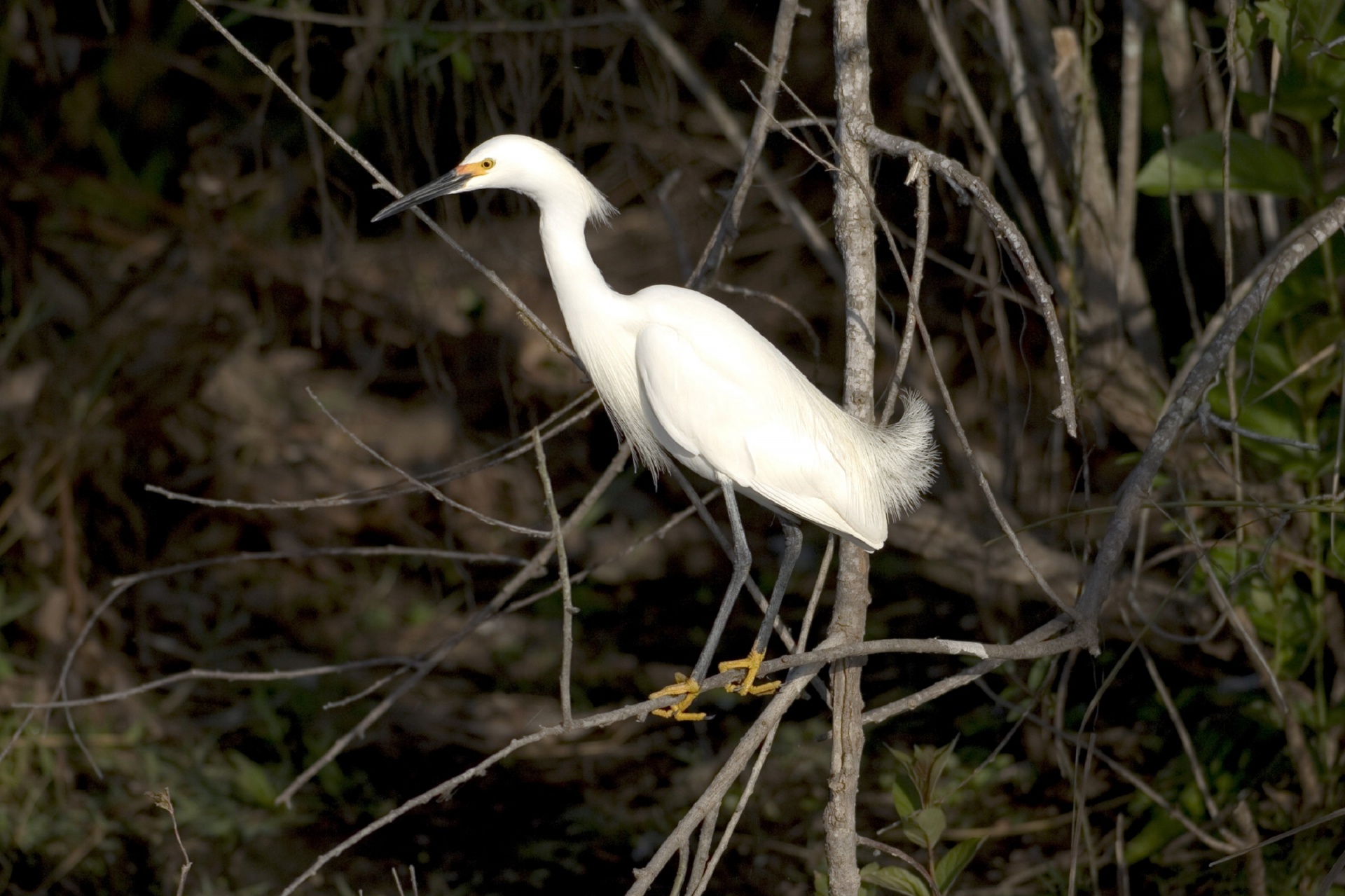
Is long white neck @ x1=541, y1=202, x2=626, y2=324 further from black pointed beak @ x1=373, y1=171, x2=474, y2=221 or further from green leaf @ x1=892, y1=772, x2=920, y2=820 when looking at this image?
green leaf @ x1=892, y1=772, x2=920, y2=820

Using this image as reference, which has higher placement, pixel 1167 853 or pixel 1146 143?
pixel 1146 143

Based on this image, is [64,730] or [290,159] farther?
[290,159]

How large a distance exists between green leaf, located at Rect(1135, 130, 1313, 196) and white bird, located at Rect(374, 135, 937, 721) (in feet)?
2.47

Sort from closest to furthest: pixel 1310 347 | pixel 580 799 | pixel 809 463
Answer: pixel 809 463 < pixel 1310 347 < pixel 580 799

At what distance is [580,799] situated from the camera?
151 inches

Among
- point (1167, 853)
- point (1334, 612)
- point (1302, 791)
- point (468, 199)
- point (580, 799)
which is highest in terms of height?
point (468, 199)

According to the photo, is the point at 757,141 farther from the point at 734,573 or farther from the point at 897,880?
the point at 897,880

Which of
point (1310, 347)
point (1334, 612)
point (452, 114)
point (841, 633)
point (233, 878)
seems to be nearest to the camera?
point (841, 633)

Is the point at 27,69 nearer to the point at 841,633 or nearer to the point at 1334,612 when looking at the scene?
the point at 841,633

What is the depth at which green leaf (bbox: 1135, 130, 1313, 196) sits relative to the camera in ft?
8.18

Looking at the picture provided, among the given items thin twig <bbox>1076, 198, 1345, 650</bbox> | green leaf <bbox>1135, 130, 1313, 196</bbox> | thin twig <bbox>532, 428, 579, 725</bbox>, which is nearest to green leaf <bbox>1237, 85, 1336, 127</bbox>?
green leaf <bbox>1135, 130, 1313, 196</bbox>

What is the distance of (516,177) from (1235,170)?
139cm

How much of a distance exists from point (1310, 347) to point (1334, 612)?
29.9 inches

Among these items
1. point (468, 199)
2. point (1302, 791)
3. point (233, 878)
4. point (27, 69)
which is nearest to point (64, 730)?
point (233, 878)
